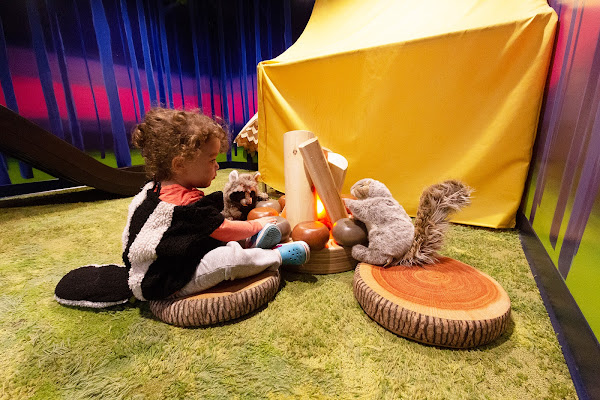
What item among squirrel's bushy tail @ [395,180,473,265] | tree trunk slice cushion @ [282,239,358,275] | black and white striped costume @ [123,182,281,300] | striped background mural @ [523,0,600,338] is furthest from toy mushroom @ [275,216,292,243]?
striped background mural @ [523,0,600,338]

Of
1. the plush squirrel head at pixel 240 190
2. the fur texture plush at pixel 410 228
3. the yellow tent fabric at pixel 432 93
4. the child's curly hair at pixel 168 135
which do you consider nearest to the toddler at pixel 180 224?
the child's curly hair at pixel 168 135

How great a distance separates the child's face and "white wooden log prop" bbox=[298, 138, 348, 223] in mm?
351

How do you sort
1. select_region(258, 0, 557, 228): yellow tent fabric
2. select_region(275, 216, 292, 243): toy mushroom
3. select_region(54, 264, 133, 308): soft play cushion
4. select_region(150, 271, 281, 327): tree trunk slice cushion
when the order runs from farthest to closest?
select_region(258, 0, 557, 228): yellow tent fabric < select_region(275, 216, 292, 243): toy mushroom < select_region(54, 264, 133, 308): soft play cushion < select_region(150, 271, 281, 327): tree trunk slice cushion

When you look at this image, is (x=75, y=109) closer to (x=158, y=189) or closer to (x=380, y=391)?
(x=158, y=189)

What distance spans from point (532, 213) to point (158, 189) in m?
1.69

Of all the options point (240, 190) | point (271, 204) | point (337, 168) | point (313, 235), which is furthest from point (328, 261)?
point (240, 190)

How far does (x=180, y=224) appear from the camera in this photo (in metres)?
0.85

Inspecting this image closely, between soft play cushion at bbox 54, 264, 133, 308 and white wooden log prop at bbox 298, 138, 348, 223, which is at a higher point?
white wooden log prop at bbox 298, 138, 348, 223

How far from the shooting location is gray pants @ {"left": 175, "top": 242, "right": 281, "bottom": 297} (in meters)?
0.88

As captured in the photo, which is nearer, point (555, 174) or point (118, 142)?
point (555, 174)

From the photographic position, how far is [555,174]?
1106 millimetres

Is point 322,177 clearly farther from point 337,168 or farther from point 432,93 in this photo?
point 432,93

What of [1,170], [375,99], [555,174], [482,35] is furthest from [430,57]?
[1,170]

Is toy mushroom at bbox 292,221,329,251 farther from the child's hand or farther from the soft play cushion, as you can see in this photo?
the soft play cushion
